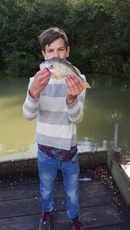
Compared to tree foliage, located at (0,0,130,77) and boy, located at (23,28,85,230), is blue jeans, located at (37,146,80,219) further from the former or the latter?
tree foliage, located at (0,0,130,77)

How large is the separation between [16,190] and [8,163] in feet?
1.18

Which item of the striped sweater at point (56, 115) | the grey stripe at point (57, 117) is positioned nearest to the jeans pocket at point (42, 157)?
the striped sweater at point (56, 115)

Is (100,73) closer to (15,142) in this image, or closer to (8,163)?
(15,142)

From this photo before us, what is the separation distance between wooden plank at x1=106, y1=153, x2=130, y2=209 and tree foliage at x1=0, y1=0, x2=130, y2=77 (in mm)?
11903

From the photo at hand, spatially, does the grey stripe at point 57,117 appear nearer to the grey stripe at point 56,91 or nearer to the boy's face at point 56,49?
the grey stripe at point 56,91

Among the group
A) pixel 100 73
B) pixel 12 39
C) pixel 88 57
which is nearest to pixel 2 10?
pixel 12 39

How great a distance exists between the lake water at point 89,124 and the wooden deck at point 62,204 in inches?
64.6

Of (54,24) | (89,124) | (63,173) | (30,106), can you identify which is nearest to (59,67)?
(30,106)

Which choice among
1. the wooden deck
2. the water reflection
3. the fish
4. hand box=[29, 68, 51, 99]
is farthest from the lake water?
the fish

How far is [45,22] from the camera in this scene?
51.3 ft

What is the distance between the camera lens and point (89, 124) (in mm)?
6398

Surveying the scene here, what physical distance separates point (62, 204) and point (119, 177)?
2.23ft

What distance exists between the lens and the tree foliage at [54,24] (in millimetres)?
14127

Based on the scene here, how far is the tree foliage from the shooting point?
46.3ft
